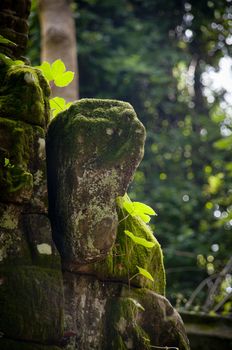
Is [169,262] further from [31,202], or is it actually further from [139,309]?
[31,202]

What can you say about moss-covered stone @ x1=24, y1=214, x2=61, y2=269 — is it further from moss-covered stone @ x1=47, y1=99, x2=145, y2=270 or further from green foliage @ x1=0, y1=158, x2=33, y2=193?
green foliage @ x1=0, y1=158, x2=33, y2=193

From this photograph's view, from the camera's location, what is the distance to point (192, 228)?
9.20 metres

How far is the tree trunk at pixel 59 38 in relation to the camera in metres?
5.83

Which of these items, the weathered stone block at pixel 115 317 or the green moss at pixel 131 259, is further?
the green moss at pixel 131 259

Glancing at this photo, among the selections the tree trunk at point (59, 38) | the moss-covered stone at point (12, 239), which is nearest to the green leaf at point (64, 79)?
the moss-covered stone at point (12, 239)

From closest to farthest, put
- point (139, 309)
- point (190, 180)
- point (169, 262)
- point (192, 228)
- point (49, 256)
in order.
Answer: point (49, 256)
point (139, 309)
point (169, 262)
point (192, 228)
point (190, 180)

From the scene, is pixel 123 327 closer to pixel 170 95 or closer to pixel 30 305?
pixel 30 305

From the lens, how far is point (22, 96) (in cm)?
236

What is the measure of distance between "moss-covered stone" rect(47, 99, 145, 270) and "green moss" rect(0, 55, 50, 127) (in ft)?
0.54

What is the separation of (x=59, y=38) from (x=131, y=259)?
4055 millimetres

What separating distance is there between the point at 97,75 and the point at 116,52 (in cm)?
59

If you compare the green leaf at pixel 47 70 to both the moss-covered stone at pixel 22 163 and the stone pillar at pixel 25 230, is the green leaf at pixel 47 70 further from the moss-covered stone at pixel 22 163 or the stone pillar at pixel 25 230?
the moss-covered stone at pixel 22 163

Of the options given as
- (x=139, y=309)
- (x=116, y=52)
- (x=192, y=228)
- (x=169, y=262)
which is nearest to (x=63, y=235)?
(x=139, y=309)

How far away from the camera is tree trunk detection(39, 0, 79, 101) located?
5.83 metres
